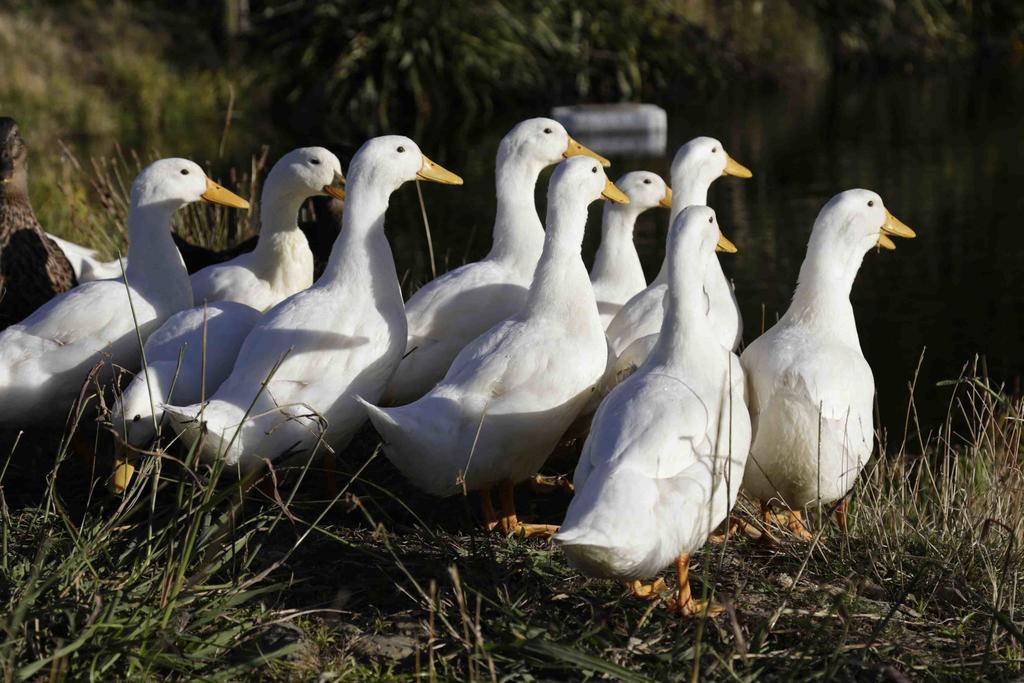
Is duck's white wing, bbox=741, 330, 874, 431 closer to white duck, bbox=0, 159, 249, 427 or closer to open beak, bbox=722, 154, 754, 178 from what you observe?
open beak, bbox=722, 154, 754, 178

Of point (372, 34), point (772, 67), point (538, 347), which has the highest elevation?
point (538, 347)

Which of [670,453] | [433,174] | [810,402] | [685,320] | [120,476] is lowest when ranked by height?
[120,476]

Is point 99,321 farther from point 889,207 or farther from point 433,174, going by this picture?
point 889,207

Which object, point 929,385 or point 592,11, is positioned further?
point 592,11

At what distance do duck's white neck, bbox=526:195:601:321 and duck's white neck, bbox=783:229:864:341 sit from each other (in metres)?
0.73

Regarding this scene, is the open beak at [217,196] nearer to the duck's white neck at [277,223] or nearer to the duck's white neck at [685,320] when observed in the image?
the duck's white neck at [277,223]

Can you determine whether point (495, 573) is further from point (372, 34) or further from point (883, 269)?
point (372, 34)

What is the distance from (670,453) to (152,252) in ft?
8.92

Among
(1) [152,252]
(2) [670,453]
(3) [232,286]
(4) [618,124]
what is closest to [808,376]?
(2) [670,453]

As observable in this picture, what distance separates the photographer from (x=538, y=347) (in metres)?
4.53

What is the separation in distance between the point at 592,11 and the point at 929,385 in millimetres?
15943

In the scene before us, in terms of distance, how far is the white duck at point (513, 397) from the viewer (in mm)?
4266

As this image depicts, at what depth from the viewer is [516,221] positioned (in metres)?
5.70

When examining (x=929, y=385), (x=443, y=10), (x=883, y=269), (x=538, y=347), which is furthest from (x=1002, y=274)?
(x=443, y=10)
